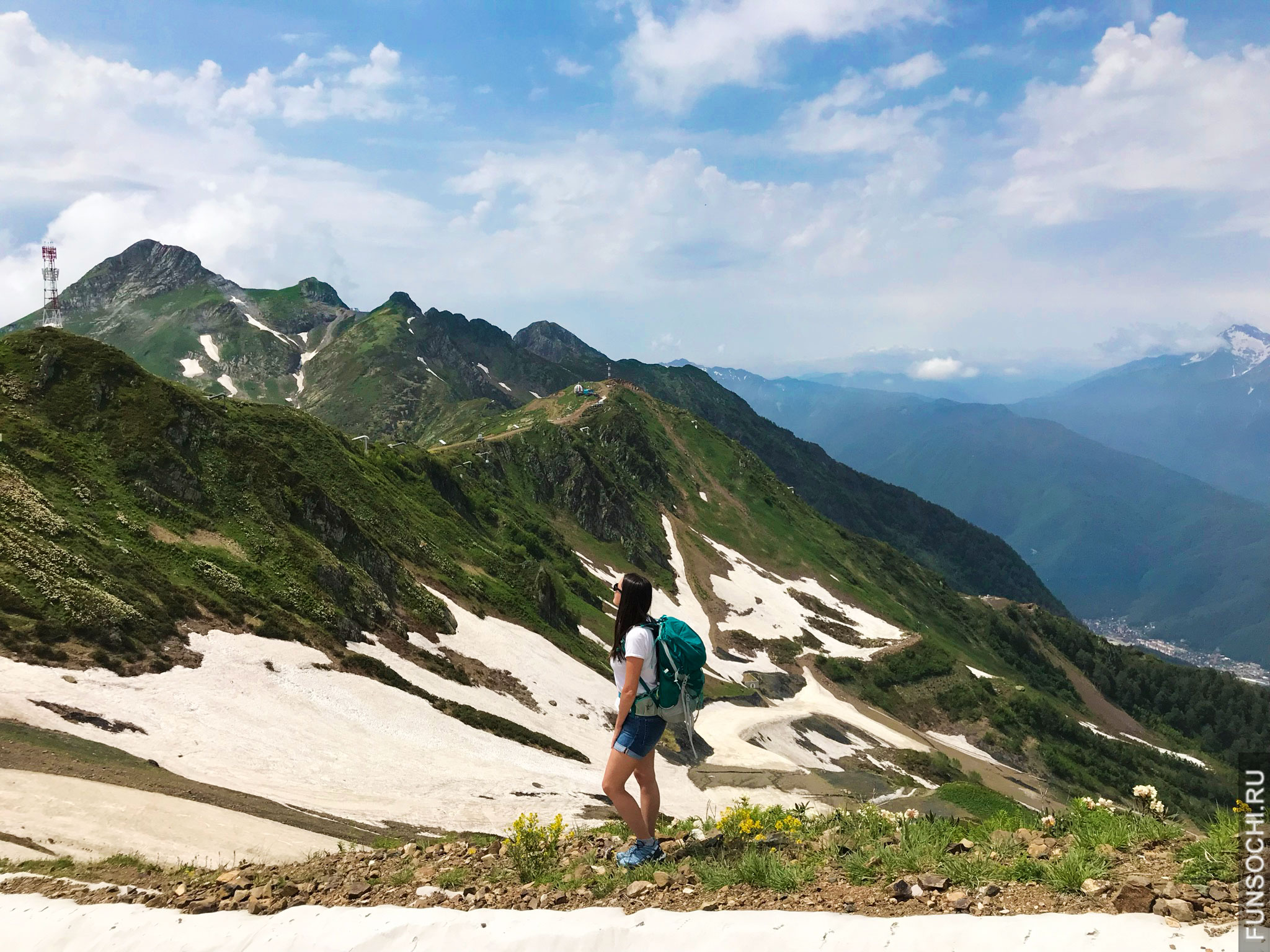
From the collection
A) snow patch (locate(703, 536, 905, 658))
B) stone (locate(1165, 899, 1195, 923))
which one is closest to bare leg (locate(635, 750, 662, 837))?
stone (locate(1165, 899, 1195, 923))

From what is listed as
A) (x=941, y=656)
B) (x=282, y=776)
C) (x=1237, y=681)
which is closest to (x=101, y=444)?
(x=282, y=776)

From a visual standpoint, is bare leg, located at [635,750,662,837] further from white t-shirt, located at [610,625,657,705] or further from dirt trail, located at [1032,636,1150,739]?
dirt trail, located at [1032,636,1150,739]

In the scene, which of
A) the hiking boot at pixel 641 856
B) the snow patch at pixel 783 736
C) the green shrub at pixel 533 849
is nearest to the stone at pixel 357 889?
the green shrub at pixel 533 849

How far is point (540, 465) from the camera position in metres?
114

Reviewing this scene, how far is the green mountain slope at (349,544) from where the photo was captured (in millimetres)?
29781

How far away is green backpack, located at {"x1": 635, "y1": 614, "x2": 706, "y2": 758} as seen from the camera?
8828 millimetres

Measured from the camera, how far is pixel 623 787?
883 centimetres

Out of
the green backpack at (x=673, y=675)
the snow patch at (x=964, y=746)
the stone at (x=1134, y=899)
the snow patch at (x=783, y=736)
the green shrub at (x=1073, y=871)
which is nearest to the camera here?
the stone at (x=1134, y=899)

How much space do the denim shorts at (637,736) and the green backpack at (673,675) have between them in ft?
0.51

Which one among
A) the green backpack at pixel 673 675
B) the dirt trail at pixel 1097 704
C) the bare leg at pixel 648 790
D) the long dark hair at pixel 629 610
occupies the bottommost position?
the dirt trail at pixel 1097 704

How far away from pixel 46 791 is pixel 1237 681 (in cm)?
20867

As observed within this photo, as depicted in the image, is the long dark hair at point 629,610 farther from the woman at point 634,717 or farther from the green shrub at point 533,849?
the green shrub at point 533,849

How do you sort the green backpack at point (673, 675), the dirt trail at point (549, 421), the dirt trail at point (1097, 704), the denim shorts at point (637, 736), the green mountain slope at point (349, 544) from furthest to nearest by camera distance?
1. the dirt trail at point (1097, 704)
2. the dirt trail at point (549, 421)
3. the green mountain slope at point (349, 544)
4. the denim shorts at point (637, 736)
5. the green backpack at point (673, 675)

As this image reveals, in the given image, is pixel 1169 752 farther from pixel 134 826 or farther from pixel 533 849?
pixel 134 826
